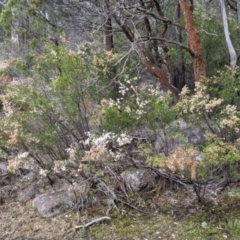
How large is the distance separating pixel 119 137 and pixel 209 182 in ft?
4.09

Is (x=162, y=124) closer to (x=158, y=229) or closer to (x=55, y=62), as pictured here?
(x=158, y=229)

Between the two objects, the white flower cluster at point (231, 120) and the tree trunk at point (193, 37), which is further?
the tree trunk at point (193, 37)

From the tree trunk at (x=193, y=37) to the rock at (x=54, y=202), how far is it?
8.81 feet

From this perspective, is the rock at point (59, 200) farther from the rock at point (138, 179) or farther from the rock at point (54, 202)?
the rock at point (138, 179)

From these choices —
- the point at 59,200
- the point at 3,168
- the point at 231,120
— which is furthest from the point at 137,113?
the point at 3,168

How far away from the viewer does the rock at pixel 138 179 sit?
4355mm

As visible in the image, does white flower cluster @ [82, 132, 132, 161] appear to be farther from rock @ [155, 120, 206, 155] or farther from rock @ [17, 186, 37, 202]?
rock @ [17, 186, 37, 202]

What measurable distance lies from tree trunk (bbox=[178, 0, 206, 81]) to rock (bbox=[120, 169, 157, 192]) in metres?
1.83

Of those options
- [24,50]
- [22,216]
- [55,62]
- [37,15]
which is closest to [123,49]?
[37,15]

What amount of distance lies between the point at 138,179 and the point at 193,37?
2.48 metres

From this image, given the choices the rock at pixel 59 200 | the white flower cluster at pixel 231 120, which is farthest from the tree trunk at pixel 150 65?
the rock at pixel 59 200

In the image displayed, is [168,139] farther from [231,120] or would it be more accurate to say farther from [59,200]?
[59,200]

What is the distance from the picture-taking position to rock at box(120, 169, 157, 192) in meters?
4.36

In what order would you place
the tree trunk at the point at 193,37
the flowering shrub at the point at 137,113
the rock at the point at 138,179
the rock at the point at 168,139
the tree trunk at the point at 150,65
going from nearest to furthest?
the flowering shrub at the point at 137,113
the rock at the point at 168,139
the rock at the point at 138,179
the tree trunk at the point at 193,37
the tree trunk at the point at 150,65
